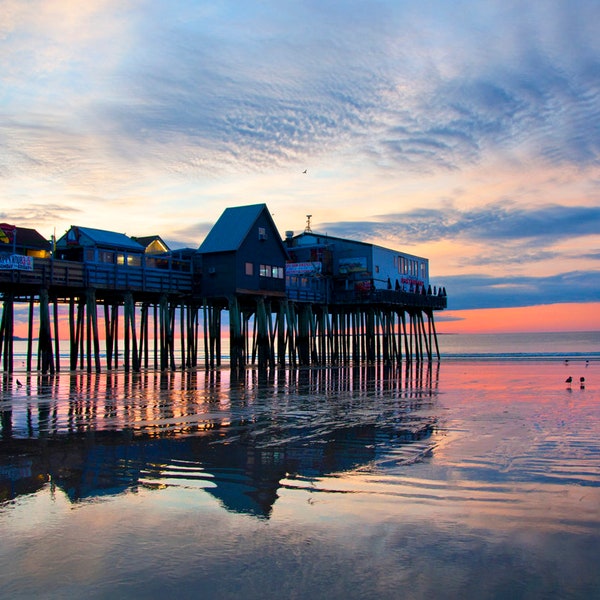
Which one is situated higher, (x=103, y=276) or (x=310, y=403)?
(x=103, y=276)

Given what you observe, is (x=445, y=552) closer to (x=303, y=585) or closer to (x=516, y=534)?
(x=516, y=534)

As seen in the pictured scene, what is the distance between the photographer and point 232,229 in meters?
45.9

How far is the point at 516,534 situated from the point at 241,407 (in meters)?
13.9

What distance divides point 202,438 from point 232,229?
32794 millimetres

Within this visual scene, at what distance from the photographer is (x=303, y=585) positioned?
613cm

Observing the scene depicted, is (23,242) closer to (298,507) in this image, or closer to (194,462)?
(194,462)

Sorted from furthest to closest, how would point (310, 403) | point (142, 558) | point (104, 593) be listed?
1. point (310, 403)
2. point (142, 558)
3. point (104, 593)

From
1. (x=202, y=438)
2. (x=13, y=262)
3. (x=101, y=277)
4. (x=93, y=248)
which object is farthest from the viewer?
(x=93, y=248)

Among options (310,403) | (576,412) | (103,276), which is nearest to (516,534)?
(576,412)

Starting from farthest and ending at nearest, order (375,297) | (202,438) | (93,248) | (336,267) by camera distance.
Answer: (336,267) → (375,297) → (93,248) → (202,438)

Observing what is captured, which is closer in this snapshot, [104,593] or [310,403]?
[104,593]

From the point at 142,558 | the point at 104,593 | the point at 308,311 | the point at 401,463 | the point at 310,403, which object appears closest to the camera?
the point at 104,593

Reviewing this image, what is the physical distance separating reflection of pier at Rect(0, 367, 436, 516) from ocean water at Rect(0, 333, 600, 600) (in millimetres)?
65

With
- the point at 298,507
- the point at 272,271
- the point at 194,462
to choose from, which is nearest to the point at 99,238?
the point at 272,271
